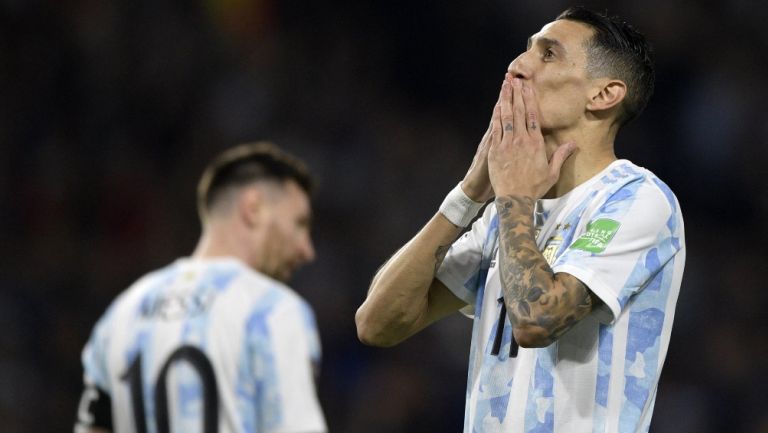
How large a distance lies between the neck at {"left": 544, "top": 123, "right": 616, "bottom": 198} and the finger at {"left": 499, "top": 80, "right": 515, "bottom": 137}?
0.51 ft

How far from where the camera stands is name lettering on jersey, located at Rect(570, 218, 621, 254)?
3.13 meters

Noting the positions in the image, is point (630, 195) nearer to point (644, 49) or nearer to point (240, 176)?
point (644, 49)

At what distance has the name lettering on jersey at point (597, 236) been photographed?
10.3 ft

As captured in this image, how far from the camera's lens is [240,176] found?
5.95 meters

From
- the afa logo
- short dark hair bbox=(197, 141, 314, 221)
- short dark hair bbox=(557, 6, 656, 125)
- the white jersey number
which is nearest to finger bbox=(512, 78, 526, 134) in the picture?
short dark hair bbox=(557, 6, 656, 125)

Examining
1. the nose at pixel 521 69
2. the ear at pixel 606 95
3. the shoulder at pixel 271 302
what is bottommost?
the shoulder at pixel 271 302

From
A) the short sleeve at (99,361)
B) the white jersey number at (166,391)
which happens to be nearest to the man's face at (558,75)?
the white jersey number at (166,391)

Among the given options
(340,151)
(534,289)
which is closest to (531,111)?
(534,289)

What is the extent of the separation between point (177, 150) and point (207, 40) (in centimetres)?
128

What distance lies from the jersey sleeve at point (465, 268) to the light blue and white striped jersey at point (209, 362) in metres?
1.36

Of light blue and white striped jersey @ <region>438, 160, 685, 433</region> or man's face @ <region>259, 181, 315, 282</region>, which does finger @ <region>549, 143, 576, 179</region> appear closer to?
light blue and white striped jersey @ <region>438, 160, 685, 433</region>

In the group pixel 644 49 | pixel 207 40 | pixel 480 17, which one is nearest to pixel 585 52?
pixel 644 49

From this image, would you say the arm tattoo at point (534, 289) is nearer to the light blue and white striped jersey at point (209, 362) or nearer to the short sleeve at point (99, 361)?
the light blue and white striped jersey at point (209, 362)

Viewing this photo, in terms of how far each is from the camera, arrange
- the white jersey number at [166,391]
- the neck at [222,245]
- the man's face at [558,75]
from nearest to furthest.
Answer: the man's face at [558,75] < the white jersey number at [166,391] < the neck at [222,245]
